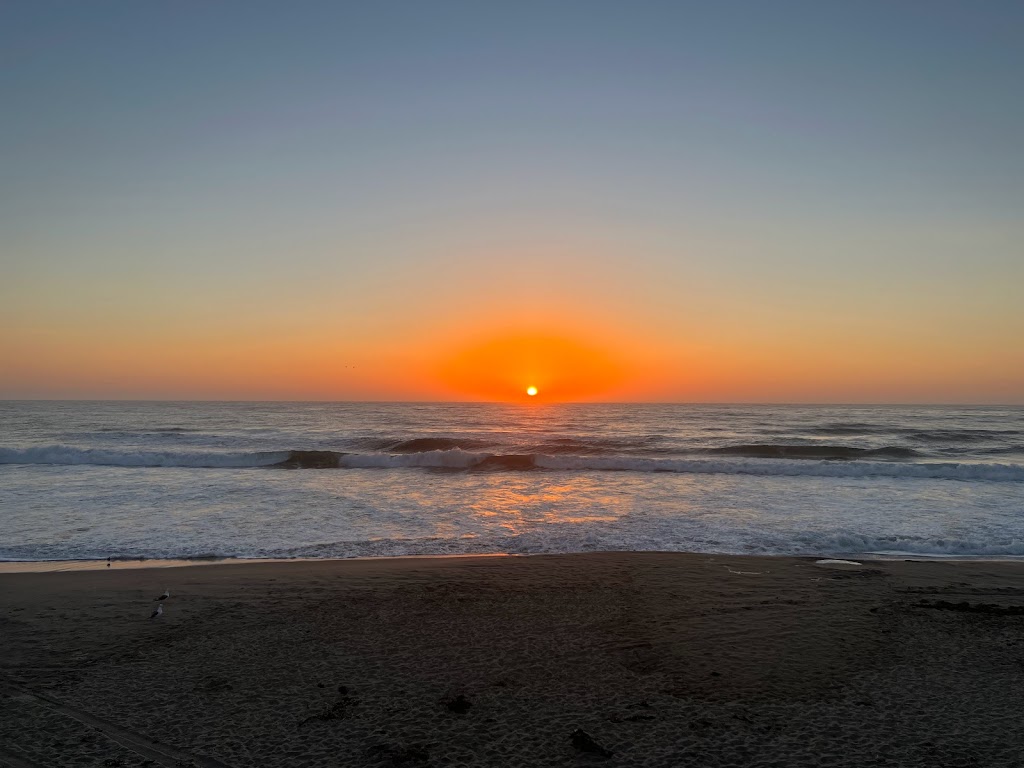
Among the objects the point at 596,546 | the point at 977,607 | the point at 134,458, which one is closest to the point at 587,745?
the point at 977,607

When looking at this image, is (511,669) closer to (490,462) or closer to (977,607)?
(977,607)

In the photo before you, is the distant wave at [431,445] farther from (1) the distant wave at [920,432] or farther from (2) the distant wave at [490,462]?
(1) the distant wave at [920,432]

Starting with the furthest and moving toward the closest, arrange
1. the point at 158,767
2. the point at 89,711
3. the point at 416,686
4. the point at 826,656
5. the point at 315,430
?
the point at 315,430
the point at 826,656
the point at 416,686
the point at 89,711
the point at 158,767

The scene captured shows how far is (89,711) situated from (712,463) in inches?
1021

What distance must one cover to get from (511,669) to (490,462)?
24.0 metres

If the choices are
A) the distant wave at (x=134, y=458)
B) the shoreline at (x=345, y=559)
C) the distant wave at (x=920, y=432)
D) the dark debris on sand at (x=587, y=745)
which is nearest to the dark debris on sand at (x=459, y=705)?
the dark debris on sand at (x=587, y=745)

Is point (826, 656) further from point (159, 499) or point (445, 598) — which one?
point (159, 499)

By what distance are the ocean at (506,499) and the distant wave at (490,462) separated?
134 mm

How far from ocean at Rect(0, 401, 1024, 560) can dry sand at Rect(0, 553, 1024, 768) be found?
2631 mm

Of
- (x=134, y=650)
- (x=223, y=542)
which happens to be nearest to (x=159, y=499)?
(x=223, y=542)

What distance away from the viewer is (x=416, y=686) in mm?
5469

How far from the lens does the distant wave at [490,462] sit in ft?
84.0

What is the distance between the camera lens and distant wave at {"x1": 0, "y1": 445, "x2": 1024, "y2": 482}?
25.6 metres

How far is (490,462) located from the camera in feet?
97.9
